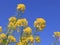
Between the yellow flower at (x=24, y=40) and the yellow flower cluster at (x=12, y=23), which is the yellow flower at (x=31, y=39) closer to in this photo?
the yellow flower at (x=24, y=40)

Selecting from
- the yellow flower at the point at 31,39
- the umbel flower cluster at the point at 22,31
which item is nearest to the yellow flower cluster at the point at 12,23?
the umbel flower cluster at the point at 22,31

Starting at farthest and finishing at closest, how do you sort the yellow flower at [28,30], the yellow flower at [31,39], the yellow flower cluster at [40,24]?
1. the yellow flower cluster at [40,24]
2. the yellow flower at [28,30]
3. the yellow flower at [31,39]

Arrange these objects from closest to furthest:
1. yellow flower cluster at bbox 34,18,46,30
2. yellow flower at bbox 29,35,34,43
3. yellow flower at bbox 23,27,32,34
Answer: yellow flower at bbox 29,35,34,43 → yellow flower at bbox 23,27,32,34 → yellow flower cluster at bbox 34,18,46,30

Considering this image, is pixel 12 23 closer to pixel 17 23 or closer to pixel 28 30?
pixel 17 23

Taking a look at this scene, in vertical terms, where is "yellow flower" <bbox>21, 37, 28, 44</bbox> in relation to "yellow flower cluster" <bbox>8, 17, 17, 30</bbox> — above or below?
below

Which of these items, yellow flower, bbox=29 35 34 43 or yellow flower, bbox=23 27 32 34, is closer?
yellow flower, bbox=29 35 34 43

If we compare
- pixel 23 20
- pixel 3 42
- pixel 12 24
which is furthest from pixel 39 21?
pixel 3 42

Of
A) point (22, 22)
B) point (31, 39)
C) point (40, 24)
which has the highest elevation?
point (22, 22)

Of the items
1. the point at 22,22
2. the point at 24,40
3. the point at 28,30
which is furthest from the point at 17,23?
the point at 24,40

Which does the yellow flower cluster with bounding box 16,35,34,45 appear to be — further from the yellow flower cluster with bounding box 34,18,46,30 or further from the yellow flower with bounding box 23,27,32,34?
the yellow flower cluster with bounding box 34,18,46,30

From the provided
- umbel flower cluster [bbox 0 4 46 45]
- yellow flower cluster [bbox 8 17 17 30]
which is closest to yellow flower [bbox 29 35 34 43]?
umbel flower cluster [bbox 0 4 46 45]

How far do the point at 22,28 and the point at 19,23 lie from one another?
0.12 metres

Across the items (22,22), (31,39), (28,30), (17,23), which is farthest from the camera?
(22,22)

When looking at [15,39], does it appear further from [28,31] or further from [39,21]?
[39,21]
